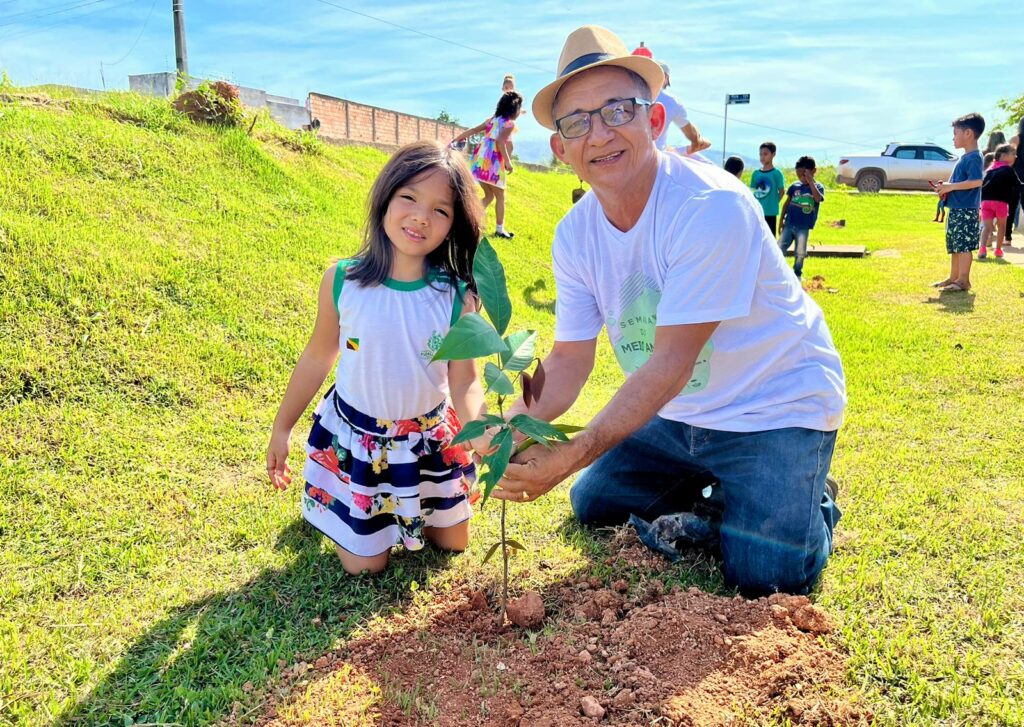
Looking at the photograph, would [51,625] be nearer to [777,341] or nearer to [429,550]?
[429,550]

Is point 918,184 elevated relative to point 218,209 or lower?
elevated

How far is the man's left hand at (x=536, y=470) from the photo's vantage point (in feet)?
5.90

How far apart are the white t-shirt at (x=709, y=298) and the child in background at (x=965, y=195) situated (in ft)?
19.9

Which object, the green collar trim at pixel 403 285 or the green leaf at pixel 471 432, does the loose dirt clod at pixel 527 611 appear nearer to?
the green leaf at pixel 471 432

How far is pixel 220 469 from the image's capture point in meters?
3.26

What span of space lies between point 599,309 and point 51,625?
6.34 ft

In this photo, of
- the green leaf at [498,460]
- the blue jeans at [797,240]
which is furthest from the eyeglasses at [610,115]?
the blue jeans at [797,240]

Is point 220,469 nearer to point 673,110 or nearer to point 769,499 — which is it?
point 769,499

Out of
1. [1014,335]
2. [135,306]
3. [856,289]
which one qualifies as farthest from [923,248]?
[135,306]

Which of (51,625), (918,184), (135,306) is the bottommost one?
(51,625)

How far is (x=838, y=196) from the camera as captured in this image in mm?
21641

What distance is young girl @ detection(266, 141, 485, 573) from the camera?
242 centimetres

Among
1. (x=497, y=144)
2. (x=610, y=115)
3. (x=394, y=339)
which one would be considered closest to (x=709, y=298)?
(x=610, y=115)

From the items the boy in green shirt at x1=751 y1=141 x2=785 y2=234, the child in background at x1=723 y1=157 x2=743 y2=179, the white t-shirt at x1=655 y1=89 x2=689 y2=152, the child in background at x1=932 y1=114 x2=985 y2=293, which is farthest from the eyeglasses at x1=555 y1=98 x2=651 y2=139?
the child in background at x1=723 y1=157 x2=743 y2=179
